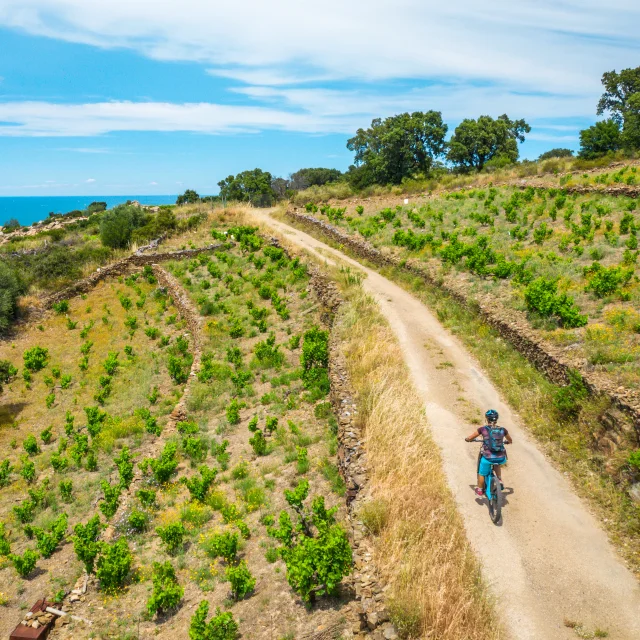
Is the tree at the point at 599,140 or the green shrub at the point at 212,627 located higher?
the tree at the point at 599,140

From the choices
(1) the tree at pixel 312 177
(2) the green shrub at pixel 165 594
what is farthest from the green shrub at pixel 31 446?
(1) the tree at pixel 312 177

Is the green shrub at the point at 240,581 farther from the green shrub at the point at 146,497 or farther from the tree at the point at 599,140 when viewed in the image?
the tree at the point at 599,140

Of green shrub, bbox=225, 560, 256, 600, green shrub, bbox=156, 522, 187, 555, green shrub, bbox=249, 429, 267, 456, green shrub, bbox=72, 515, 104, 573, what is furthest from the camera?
green shrub, bbox=249, 429, 267, 456

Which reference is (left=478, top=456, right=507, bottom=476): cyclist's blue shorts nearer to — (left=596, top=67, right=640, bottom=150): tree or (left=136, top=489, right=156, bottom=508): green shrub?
(left=136, top=489, right=156, bottom=508): green shrub

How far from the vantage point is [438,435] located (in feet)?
39.0

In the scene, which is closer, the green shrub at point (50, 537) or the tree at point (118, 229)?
the green shrub at point (50, 537)

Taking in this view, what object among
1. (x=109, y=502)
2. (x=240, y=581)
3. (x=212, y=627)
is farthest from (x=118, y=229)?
(x=212, y=627)

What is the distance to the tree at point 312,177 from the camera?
92.9 metres

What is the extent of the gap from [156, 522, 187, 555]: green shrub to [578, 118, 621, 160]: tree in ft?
163

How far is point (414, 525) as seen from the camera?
8156mm

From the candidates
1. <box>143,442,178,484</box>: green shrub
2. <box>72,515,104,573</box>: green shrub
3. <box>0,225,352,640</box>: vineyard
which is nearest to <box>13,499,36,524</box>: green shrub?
<box>0,225,352,640</box>: vineyard

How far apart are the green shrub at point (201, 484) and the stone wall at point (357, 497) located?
2984 millimetres

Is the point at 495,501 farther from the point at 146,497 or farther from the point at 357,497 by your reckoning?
the point at 146,497

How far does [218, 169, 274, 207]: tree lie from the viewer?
65375 mm
